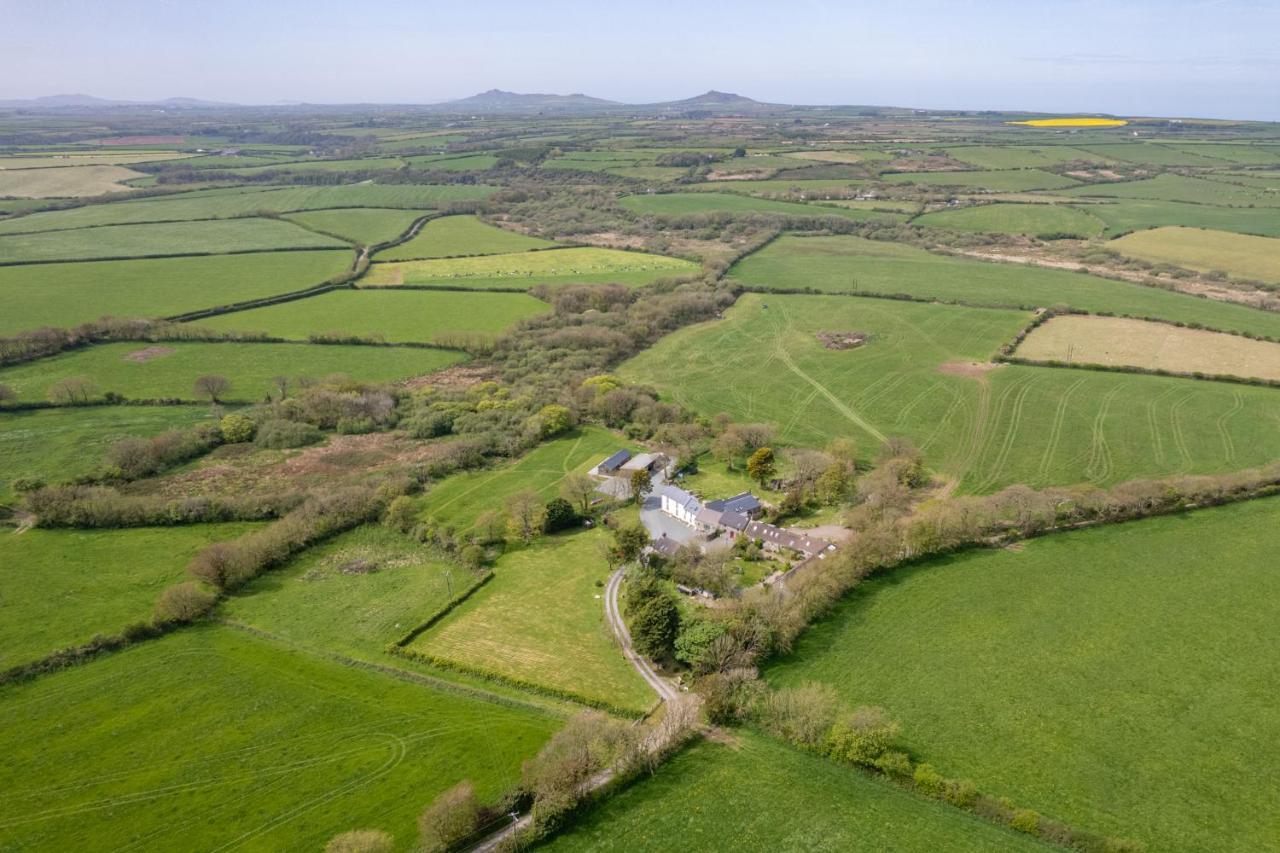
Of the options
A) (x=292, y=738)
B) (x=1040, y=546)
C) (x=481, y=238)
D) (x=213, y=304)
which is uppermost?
(x=481, y=238)

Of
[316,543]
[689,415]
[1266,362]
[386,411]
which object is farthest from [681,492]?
[1266,362]

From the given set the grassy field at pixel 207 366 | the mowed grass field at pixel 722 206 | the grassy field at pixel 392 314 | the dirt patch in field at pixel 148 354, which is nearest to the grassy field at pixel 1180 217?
the mowed grass field at pixel 722 206

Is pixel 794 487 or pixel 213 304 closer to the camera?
pixel 794 487

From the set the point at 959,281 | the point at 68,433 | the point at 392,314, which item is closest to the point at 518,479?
the point at 68,433

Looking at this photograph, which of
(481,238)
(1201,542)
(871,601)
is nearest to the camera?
(871,601)

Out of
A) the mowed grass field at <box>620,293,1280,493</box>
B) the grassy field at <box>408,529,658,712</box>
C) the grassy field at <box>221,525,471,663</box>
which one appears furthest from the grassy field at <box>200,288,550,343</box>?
the grassy field at <box>408,529,658,712</box>

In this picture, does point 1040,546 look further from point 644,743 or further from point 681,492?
point 644,743

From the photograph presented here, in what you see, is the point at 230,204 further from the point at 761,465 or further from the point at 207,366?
the point at 761,465

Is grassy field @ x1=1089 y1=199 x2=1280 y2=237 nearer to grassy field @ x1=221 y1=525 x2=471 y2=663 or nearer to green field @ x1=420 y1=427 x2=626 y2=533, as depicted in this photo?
green field @ x1=420 y1=427 x2=626 y2=533
